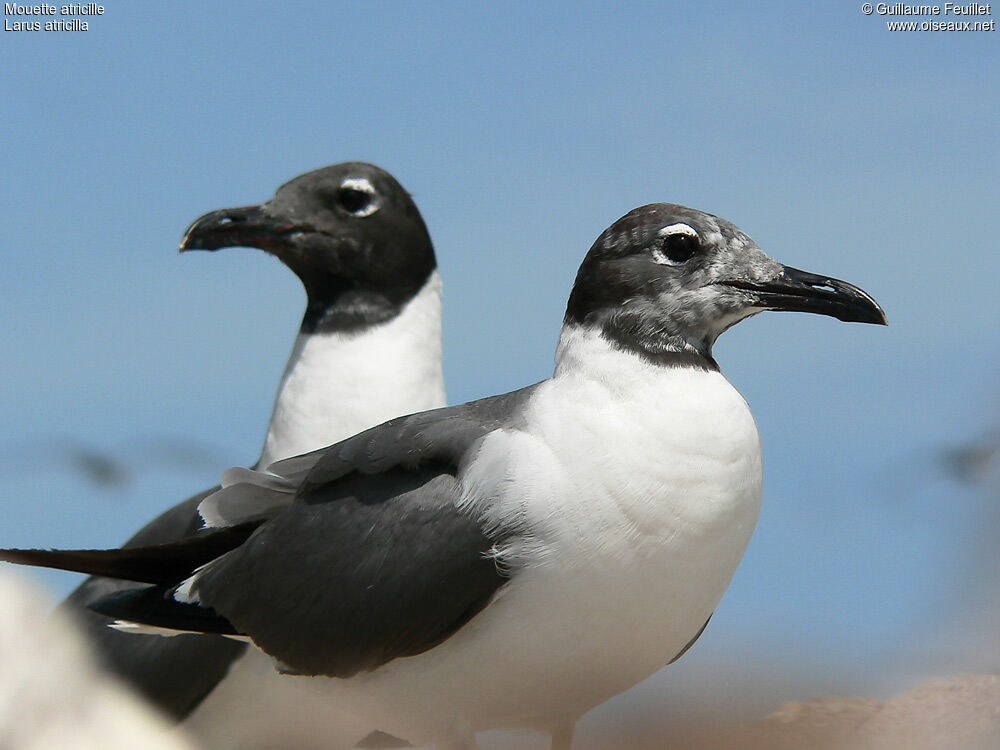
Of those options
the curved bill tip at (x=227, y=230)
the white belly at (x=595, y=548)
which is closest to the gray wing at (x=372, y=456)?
the white belly at (x=595, y=548)

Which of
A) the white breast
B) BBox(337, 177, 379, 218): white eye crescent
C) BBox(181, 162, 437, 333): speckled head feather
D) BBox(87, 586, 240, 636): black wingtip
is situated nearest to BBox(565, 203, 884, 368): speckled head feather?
the white breast

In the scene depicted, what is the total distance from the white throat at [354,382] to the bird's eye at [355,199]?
511 millimetres

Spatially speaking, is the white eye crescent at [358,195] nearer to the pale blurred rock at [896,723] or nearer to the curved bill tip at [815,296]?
the curved bill tip at [815,296]

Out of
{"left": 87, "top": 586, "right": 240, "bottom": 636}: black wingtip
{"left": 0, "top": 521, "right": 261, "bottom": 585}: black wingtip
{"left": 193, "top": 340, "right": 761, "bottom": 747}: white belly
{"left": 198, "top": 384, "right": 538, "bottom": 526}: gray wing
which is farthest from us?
{"left": 0, "top": 521, "right": 261, "bottom": 585}: black wingtip

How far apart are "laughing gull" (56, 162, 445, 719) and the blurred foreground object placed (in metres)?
0.14

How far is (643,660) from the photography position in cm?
445

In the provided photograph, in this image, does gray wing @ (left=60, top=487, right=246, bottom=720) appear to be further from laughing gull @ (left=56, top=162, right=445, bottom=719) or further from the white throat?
the white throat

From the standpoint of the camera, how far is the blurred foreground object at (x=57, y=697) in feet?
17.2

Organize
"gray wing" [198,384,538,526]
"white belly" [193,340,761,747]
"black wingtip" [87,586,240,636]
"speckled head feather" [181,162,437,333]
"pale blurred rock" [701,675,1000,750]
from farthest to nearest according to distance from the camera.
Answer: "speckled head feather" [181,162,437,333] → "pale blurred rock" [701,675,1000,750] → "black wingtip" [87,586,240,636] → "gray wing" [198,384,538,526] → "white belly" [193,340,761,747]

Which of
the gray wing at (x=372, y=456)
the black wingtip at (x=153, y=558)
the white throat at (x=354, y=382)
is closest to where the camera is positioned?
the gray wing at (x=372, y=456)

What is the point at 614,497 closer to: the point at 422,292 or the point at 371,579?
the point at 371,579

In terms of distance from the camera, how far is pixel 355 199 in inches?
256

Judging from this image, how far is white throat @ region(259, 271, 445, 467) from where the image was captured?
6086mm

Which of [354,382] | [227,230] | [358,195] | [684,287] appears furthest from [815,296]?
[227,230]
